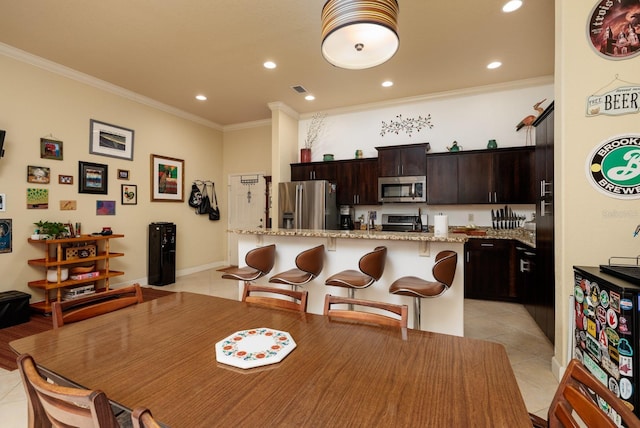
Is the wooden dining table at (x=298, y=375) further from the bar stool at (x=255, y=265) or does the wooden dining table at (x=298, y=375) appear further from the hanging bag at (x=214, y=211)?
the hanging bag at (x=214, y=211)

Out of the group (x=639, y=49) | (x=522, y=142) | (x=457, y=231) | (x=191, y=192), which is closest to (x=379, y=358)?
(x=639, y=49)

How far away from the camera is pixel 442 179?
186 inches

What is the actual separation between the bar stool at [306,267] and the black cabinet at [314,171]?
276 centimetres

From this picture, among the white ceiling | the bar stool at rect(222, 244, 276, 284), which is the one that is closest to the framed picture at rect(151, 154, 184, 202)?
the white ceiling

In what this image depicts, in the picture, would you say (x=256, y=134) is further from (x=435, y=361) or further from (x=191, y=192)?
(x=435, y=361)

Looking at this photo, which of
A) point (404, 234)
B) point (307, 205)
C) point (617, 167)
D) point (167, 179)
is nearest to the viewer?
point (617, 167)

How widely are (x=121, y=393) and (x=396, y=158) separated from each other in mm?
4716

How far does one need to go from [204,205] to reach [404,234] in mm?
4855

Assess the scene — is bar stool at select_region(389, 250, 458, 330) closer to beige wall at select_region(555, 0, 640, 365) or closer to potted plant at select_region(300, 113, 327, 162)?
beige wall at select_region(555, 0, 640, 365)

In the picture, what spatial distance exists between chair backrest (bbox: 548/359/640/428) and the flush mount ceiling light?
170cm

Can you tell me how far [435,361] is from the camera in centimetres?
106

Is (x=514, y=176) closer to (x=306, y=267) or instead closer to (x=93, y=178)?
(x=306, y=267)

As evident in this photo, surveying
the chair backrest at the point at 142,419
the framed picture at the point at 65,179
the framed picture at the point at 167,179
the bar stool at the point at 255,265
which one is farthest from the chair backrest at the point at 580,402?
the framed picture at the point at 167,179

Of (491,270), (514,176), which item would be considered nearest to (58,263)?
(491,270)
